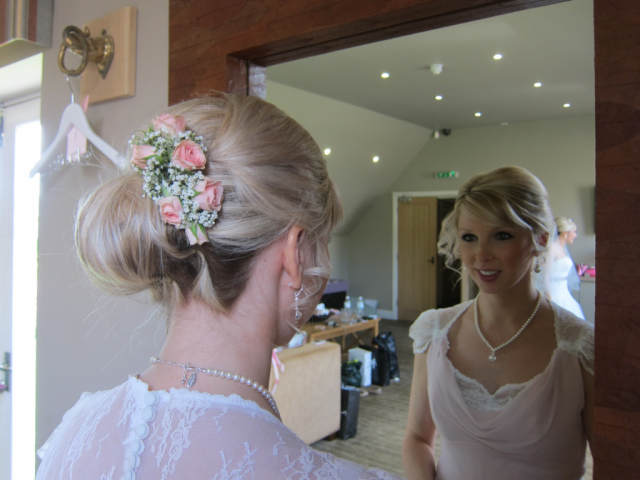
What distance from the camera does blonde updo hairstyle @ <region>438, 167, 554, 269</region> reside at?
855 mm

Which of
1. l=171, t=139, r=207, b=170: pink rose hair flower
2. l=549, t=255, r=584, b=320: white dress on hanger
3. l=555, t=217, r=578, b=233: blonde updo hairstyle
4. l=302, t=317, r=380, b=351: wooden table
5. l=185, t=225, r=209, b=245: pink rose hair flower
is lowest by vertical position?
l=302, t=317, r=380, b=351: wooden table

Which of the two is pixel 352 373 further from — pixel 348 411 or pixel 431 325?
pixel 431 325

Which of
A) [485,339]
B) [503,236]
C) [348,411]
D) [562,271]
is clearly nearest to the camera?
[562,271]

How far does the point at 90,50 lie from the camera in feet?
4.71

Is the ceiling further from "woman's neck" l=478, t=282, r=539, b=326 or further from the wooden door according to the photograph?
"woman's neck" l=478, t=282, r=539, b=326

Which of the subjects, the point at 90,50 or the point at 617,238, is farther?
the point at 90,50

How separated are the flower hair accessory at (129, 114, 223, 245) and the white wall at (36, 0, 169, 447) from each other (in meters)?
0.71

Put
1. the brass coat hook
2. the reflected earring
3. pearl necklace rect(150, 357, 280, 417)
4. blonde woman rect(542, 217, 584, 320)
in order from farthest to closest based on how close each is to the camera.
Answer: the brass coat hook < the reflected earring < blonde woman rect(542, 217, 584, 320) < pearl necklace rect(150, 357, 280, 417)

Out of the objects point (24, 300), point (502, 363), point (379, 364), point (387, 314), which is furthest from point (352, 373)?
point (24, 300)

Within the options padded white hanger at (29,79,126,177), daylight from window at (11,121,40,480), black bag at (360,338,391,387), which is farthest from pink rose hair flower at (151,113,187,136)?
daylight from window at (11,121,40,480)

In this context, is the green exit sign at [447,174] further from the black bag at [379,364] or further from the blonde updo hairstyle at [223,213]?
the black bag at [379,364]

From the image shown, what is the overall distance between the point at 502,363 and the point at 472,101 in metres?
0.52

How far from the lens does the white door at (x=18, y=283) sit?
2.22 m

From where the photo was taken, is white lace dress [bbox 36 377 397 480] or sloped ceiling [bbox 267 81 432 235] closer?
white lace dress [bbox 36 377 397 480]
